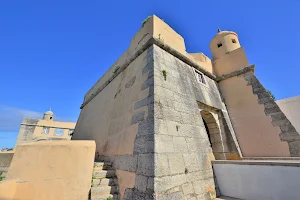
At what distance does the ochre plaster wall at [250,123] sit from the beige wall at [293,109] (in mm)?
2020

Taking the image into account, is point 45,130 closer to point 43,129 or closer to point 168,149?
point 43,129

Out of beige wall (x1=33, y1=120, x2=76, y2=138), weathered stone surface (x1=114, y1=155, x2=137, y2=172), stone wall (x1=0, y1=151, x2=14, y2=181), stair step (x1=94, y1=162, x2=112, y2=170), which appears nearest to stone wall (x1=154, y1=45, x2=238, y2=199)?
weathered stone surface (x1=114, y1=155, x2=137, y2=172)

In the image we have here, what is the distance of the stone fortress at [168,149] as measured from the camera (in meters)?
2.76

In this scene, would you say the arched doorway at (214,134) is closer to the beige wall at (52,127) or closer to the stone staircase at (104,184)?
the stone staircase at (104,184)

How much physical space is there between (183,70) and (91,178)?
4.44 m

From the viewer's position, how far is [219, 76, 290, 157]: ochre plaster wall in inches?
202

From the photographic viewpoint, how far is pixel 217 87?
286 inches

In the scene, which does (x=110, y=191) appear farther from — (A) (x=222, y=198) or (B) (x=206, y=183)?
(A) (x=222, y=198)

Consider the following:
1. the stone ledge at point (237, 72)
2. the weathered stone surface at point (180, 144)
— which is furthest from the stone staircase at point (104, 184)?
the stone ledge at point (237, 72)

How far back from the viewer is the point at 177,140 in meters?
3.27

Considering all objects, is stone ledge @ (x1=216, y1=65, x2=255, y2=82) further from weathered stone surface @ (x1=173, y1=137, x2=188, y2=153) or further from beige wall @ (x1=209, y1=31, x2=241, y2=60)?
weathered stone surface @ (x1=173, y1=137, x2=188, y2=153)

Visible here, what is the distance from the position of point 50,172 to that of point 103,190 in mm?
1163

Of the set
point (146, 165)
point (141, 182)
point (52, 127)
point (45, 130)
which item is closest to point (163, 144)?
point (146, 165)

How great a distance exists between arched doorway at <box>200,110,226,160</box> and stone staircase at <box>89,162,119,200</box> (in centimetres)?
381
